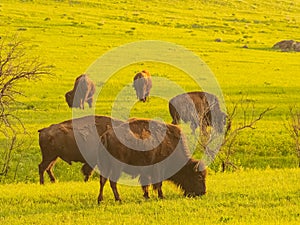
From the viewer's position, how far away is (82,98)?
27125mm

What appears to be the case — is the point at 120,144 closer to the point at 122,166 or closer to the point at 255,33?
the point at 122,166

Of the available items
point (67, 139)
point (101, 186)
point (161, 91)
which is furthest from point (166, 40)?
point (101, 186)

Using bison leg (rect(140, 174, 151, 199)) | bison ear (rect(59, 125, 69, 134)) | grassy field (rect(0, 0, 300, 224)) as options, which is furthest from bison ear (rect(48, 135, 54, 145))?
bison leg (rect(140, 174, 151, 199))

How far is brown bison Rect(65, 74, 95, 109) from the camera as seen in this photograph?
26969 mm

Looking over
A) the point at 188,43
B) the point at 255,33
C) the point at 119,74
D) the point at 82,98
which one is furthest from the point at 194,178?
the point at 255,33

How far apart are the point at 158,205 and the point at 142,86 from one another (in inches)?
731

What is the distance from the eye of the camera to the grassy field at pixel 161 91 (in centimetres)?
1126

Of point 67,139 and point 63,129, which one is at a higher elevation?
point 63,129

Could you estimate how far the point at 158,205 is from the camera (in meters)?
11.5

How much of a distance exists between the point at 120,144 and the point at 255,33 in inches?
2357

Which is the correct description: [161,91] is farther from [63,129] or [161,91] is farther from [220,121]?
[63,129]

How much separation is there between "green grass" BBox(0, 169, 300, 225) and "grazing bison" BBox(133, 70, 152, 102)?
619 inches

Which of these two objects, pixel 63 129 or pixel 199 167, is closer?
pixel 199 167

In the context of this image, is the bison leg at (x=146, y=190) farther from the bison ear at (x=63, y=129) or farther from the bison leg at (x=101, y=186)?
the bison ear at (x=63, y=129)
